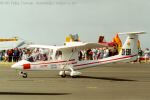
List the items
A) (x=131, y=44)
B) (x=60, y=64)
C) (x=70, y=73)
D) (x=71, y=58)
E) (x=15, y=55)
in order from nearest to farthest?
(x=70, y=73)
(x=60, y=64)
(x=131, y=44)
(x=71, y=58)
(x=15, y=55)

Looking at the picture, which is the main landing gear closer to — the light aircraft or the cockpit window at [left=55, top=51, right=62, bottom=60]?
the light aircraft

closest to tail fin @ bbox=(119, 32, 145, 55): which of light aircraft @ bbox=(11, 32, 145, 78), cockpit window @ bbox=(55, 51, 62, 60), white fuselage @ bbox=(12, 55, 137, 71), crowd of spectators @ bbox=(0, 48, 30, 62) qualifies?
light aircraft @ bbox=(11, 32, 145, 78)

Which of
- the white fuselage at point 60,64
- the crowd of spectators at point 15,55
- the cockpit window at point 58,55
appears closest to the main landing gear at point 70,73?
the white fuselage at point 60,64

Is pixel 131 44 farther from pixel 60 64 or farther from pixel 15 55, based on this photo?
pixel 15 55

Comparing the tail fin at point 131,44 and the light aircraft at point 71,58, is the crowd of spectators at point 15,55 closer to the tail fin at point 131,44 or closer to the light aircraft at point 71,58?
the light aircraft at point 71,58

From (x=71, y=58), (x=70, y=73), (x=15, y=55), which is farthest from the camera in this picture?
(x=15, y=55)

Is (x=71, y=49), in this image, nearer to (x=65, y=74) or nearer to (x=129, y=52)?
(x=65, y=74)

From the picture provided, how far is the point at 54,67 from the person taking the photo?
1096 inches

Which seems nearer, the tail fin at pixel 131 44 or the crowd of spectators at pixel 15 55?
the tail fin at pixel 131 44

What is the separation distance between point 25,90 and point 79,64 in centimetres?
998

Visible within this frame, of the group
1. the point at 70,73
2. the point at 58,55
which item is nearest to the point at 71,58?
the point at 58,55

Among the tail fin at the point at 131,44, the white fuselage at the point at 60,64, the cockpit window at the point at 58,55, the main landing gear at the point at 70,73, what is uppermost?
the tail fin at the point at 131,44

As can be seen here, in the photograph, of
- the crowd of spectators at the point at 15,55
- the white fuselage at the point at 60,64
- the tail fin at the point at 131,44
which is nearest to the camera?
the white fuselage at the point at 60,64

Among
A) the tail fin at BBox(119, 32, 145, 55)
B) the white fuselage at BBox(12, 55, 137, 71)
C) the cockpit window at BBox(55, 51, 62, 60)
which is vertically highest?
the tail fin at BBox(119, 32, 145, 55)
